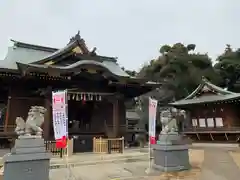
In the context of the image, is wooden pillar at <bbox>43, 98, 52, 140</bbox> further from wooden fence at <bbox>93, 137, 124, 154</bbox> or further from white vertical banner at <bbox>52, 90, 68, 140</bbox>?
white vertical banner at <bbox>52, 90, 68, 140</bbox>

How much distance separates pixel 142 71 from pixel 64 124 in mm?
29550

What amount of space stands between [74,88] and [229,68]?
2967 cm

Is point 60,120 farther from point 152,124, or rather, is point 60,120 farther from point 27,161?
point 152,124

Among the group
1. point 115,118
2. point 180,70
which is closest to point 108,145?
point 115,118

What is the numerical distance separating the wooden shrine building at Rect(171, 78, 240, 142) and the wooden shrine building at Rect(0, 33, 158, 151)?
343 inches

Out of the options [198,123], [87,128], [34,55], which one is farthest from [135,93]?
[198,123]

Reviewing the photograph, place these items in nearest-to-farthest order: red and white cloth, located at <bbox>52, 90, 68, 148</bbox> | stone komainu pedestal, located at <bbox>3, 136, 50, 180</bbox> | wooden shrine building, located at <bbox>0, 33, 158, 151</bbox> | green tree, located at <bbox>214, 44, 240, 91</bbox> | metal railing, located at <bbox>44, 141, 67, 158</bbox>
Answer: stone komainu pedestal, located at <bbox>3, 136, 50, 180</bbox>, red and white cloth, located at <bbox>52, 90, 68, 148</bbox>, metal railing, located at <bbox>44, 141, 67, 158</bbox>, wooden shrine building, located at <bbox>0, 33, 158, 151</bbox>, green tree, located at <bbox>214, 44, 240, 91</bbox>

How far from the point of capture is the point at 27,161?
621 centimetres

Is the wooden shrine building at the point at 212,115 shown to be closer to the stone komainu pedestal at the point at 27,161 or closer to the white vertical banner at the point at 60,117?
the white vertical banner at the point at 60,117

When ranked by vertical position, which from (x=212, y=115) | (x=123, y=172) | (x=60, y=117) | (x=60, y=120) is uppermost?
(x=212, y=115)

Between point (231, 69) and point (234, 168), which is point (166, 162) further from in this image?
point (231, 69)

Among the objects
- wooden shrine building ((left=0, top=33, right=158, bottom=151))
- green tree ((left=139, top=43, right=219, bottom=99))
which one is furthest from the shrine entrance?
green tree ((left=139, top=43, right=219, bottom=99))

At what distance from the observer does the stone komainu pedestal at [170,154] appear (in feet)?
27.2

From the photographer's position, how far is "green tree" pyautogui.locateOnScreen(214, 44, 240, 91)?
1387 inches
